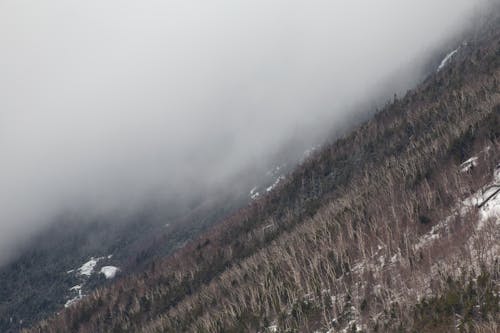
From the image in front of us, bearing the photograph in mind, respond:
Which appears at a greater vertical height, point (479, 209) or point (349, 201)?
point (349, 201)

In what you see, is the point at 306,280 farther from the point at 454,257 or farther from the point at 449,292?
the point at 449,292

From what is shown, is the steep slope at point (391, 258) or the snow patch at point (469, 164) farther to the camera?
the snow patch at point (469, 164)

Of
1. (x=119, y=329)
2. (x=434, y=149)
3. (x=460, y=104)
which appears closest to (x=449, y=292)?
(x=434, y=149)

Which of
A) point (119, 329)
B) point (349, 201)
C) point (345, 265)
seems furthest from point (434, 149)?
point (119, 329)

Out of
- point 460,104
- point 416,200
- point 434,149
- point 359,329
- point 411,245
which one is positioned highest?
point 460,104

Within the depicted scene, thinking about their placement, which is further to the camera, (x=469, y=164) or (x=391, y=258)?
(x=469, y=164)

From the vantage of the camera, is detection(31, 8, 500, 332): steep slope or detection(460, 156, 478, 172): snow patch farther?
detection(460, 156, 478, 172): snow patch

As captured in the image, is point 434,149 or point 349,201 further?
point 349,201

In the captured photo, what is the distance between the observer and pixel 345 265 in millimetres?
91375

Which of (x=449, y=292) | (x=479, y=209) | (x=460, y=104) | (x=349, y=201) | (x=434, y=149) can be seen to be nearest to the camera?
(x=449, y=292)

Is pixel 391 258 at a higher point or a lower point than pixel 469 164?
lower

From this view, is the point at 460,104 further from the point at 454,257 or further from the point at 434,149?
the point at 454,257

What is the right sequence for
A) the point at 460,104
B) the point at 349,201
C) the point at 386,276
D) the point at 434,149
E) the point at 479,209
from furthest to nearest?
the point at 460,104 → the point at 349,201 → the point at 434,149 → the point at 386,276 → the point at 479,209

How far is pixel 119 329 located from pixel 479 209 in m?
133
